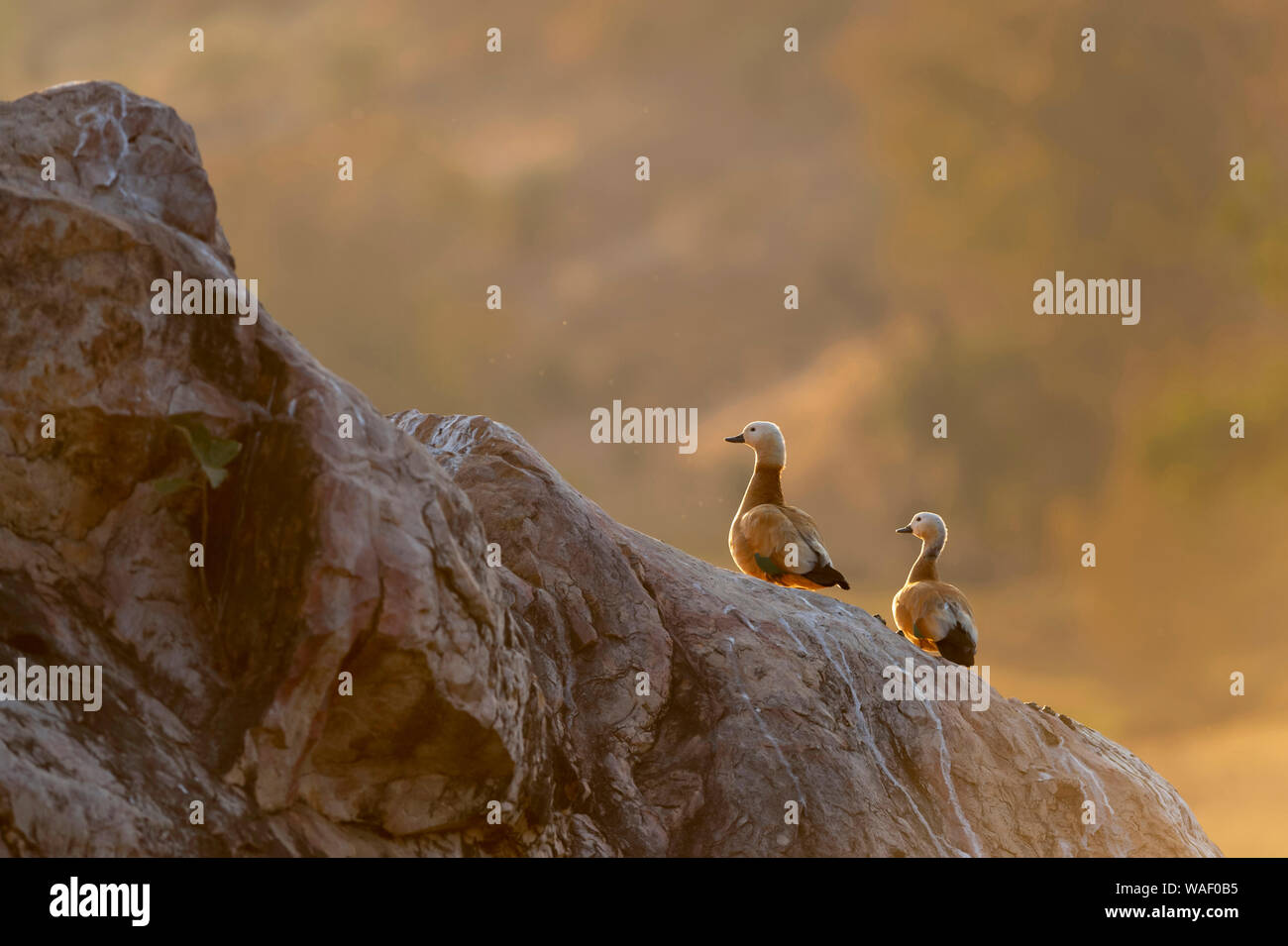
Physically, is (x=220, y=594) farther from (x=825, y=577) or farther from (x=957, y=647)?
(x=957, y=647)

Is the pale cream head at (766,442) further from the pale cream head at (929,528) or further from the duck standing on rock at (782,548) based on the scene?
the pale cream head at (929,528)

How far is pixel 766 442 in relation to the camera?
53.3 ft

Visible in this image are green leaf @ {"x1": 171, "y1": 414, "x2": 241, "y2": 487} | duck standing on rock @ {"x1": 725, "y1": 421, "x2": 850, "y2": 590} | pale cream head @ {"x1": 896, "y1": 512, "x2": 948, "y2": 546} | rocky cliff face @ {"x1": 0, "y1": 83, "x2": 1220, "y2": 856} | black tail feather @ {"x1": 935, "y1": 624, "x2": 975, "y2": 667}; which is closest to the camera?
rocky cliff face @ {"x1": 0, "y1": 83, "x2": 1220, "y2": 856}

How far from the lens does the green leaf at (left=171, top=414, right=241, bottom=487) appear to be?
766 cm

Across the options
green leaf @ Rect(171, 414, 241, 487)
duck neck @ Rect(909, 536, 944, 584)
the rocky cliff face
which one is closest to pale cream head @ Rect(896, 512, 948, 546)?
duck neck @ Rect(909, 536, 944, 584)

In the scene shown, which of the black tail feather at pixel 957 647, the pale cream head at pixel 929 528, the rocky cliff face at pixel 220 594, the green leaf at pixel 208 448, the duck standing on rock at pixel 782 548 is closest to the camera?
the rocky cliff face at pixel 220 594

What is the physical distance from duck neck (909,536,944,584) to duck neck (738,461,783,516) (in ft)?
6.19

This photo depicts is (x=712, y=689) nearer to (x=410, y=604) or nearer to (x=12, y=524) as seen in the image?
(x=410, y=604)

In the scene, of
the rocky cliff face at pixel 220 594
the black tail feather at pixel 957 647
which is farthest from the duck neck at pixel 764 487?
the rocky cliff face at pixel 220 594

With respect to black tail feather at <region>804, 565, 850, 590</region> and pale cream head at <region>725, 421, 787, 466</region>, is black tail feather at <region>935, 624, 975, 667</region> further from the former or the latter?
pale cream head at <region>725, 421, 787, 466</region>

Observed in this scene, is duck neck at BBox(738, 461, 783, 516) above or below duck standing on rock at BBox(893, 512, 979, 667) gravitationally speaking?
above

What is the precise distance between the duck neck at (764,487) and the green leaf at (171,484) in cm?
893

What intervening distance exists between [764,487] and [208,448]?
9.39 metres

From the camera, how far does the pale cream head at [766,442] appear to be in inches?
639
